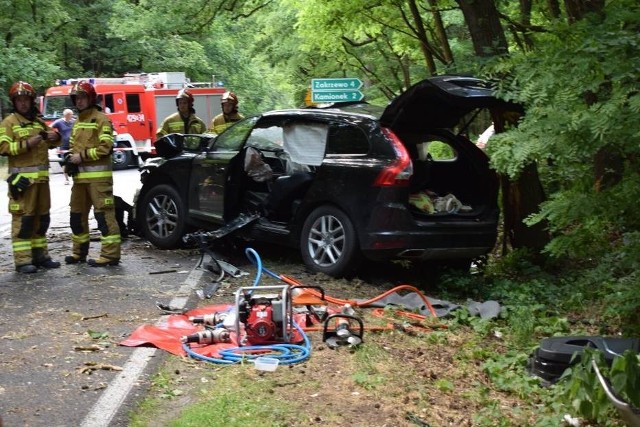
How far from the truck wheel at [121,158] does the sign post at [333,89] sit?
13477mm

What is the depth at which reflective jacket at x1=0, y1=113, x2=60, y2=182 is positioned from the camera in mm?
8211

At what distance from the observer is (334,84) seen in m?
15.4

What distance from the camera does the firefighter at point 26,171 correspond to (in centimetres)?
826

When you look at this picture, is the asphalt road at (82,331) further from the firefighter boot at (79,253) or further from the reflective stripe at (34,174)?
the reflective stripe at (34,174)

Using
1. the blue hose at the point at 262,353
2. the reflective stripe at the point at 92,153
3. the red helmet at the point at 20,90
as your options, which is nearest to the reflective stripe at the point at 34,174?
the reflective stripe at the point at 92,153

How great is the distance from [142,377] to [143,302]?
81.4 inches

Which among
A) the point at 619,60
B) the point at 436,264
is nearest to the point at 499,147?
the point at 619,60

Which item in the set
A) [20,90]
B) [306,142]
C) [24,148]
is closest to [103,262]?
[24,148]

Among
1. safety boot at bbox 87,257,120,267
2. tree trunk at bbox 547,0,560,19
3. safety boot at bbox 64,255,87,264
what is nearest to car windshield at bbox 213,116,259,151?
safety boot at bbox 87,257,120,267

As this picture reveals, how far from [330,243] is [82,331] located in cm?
272

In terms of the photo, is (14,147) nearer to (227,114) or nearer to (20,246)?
(20,246)

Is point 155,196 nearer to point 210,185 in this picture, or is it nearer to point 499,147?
point 210,185

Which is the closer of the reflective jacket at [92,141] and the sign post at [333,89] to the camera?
the reflective jacket at [92,141]

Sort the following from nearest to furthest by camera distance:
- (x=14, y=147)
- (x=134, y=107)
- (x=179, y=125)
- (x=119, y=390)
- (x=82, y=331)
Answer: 1. (x=119, y=390)
2. (x=82, y=331)
3. (x=14, y=147)
4. (x=179, y=125)
5. (x=134, y=107)
